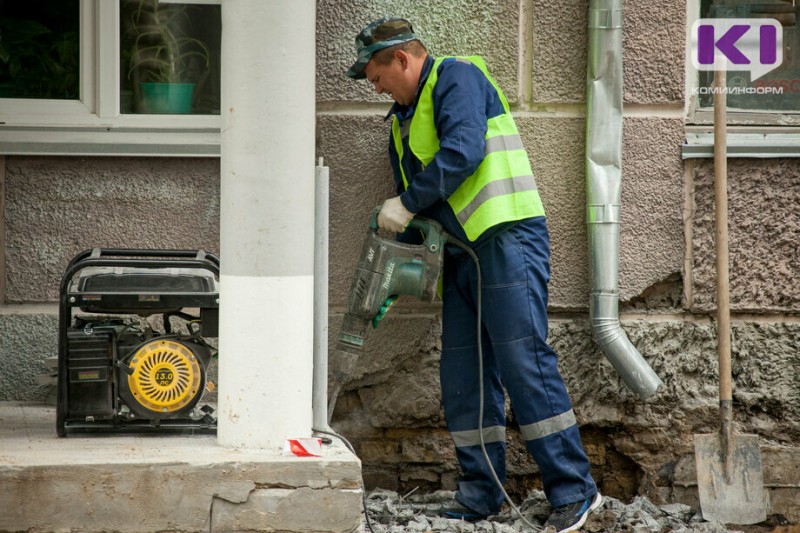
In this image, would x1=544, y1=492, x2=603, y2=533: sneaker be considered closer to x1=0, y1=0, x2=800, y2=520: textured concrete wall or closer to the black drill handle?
x1=0, y1=0, x2=800, y2=520: textured concrete wall

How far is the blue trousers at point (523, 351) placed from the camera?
12.9 ft

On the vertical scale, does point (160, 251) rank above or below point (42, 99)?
below

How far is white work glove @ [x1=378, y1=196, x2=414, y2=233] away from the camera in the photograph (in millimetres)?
3971

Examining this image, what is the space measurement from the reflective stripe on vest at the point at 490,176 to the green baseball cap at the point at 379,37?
0.62 ft

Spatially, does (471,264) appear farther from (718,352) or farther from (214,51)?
(214,51)

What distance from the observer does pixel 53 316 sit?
4.54 m

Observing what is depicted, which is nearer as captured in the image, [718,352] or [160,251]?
[160,251]

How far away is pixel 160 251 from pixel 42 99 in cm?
131

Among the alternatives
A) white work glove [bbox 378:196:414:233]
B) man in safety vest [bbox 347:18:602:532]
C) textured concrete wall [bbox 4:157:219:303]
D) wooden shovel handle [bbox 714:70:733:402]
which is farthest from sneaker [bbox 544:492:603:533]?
textured concrete wall [bbox 4:157:219:303]

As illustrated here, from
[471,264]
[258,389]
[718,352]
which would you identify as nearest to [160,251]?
[258,389]

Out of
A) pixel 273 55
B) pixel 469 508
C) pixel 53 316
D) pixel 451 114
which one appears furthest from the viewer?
pixel 53 316

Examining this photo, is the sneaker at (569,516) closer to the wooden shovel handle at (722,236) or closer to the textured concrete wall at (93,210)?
the wooden shovel handle at (722,236)

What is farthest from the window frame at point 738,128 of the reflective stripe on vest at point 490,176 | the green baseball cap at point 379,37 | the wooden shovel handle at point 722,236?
the green baseball cap at point 379,37

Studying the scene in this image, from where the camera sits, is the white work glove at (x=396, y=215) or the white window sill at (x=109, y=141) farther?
the white window sill at (x=109, y=141)
